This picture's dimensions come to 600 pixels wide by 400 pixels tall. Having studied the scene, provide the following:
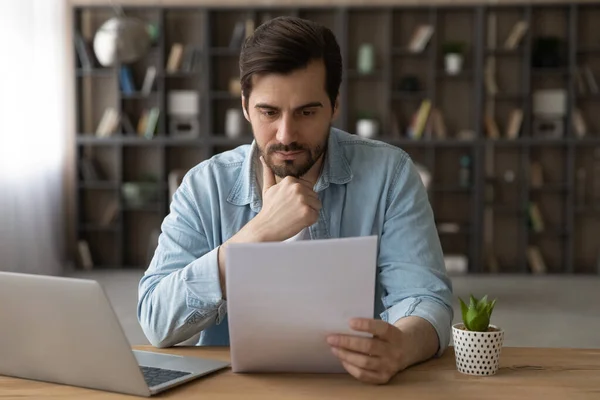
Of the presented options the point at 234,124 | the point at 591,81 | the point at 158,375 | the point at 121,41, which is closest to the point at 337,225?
the point at 158,375

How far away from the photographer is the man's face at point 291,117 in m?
1.64

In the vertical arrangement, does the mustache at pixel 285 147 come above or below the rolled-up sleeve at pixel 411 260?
above

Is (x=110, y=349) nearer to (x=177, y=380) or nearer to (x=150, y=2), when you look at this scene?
(x=177, y=380)

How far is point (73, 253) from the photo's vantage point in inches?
282

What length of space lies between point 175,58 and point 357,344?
232 inches

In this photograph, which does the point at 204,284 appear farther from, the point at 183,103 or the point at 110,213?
the point at 110,213

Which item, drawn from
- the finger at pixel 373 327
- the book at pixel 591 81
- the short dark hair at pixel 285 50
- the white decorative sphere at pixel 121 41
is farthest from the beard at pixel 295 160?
the book at pixel 591 81

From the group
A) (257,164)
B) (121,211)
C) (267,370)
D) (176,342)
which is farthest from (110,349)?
(121,211)

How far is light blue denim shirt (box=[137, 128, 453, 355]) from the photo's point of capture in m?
Answer: 1.59

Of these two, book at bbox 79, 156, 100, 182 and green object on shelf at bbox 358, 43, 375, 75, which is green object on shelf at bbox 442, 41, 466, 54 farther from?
book at bbox 79, 156, 100, 182

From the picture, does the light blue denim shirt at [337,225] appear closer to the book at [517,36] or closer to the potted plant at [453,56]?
the potted plant at [453,56]

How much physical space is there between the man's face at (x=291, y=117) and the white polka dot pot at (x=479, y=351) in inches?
21.5

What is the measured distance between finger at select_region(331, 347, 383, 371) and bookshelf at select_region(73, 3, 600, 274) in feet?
18.0

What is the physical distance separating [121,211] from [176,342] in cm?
555
